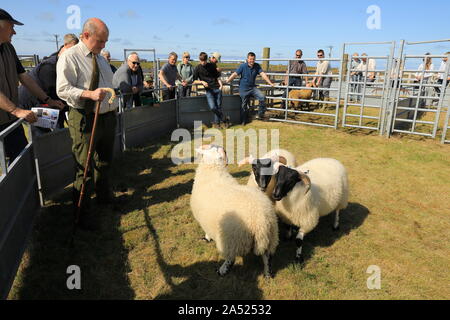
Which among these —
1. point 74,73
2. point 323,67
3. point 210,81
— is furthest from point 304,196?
point 323,67

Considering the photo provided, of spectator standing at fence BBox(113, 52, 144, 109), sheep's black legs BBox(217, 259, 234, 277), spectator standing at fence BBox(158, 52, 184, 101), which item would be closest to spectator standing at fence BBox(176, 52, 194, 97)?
spectator standing at fence BBox(158, 52, 184, 101)

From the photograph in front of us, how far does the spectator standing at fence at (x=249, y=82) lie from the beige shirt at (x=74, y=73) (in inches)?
238

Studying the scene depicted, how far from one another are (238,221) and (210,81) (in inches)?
254

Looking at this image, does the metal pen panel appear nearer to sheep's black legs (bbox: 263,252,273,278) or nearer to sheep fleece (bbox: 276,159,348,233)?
sheep's black legs (bbox: 263,252,273,278)

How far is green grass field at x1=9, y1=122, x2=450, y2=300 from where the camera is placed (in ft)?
9.60

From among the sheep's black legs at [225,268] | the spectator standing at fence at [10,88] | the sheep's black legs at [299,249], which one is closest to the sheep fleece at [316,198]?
the sheep's black legs at [299,249]

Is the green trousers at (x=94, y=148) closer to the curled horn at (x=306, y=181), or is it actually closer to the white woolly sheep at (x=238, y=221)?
the white woolly sheep at (x=238, y=221)

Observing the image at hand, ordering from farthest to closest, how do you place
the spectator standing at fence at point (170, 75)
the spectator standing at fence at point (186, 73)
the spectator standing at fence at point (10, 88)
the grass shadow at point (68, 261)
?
the spectator standing at fence at point (186, 73) → the spectator standing at fence at point (170, 75) → the spectator standing at fence at point (10, 88) → the grass shadow at point (68, 261)

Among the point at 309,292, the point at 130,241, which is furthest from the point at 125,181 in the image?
the point at 309,292

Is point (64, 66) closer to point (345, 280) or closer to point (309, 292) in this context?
point (309, 292)

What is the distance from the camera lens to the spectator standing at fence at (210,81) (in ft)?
28.5

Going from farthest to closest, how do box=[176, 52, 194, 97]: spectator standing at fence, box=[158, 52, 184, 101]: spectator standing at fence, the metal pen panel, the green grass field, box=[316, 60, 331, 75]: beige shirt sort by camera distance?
box=[316, 60, 331, 75]: beige shirt < box=[176, 52, 194, 97]: spectator standing at fence < box=[158, 52, 184, 101]: spectator standing at fence < the green grass field < the metal pen panel

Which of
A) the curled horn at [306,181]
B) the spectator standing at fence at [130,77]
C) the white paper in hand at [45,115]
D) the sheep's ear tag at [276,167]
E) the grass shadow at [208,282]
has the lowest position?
the grass shadow at [208,282]

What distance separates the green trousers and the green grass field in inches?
15.7
